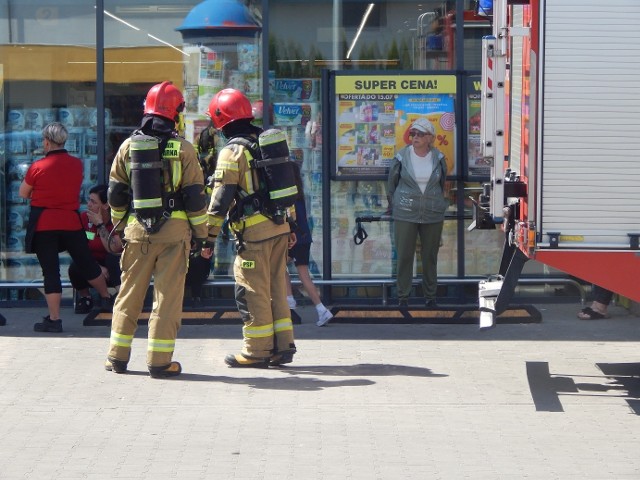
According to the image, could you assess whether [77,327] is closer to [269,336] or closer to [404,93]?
[269,336]

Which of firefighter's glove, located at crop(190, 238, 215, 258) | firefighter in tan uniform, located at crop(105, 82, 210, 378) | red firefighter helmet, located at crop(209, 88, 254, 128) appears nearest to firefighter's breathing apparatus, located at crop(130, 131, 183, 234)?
firefighter in tan uniform, located at crop(105, 82, 210, 378)

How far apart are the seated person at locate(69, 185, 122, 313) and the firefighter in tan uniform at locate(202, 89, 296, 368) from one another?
8.55 feet

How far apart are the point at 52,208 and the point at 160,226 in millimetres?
2166

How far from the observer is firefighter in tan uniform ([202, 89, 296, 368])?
27.1 feet

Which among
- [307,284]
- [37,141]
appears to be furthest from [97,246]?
[307,284]

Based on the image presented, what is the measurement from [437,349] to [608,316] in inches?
86.2

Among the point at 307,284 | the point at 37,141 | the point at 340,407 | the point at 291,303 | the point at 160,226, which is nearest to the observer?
the point at 340,407

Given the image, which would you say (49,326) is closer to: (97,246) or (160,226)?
(97,246)

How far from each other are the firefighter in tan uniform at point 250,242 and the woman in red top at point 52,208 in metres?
2.04

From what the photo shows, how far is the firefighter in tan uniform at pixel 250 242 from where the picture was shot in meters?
8.27

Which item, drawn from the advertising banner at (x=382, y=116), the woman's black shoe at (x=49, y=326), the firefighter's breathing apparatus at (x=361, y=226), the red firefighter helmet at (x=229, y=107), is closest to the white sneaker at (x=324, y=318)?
the firefighter's breathing apparatus at (x=361, y=226)

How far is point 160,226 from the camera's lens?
26.5 ft

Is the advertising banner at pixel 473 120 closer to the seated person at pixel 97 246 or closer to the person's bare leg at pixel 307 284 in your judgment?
the person's bare leg at pixel 307 284

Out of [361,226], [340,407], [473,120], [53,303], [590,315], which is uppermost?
[473,120]
